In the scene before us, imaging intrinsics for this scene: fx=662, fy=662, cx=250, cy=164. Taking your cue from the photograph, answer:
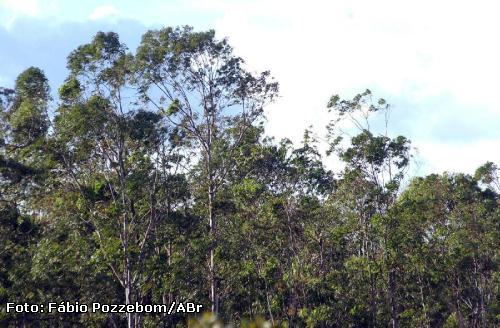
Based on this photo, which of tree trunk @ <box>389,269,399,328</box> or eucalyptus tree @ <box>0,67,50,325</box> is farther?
tree trunk @ <box>389,269,399,328</box>

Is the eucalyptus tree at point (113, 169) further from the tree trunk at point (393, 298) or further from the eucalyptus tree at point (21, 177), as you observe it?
the tree trunk at point (393, 298)

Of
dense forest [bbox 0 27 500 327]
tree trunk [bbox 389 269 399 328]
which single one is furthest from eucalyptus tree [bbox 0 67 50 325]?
tree trunk [bbox 389 269 399 328]

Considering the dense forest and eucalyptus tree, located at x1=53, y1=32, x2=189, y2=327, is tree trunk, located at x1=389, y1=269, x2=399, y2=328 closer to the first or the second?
the dense forest

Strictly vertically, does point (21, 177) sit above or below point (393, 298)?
above

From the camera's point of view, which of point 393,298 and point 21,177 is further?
point 393,298

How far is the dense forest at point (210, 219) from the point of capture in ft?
53.7

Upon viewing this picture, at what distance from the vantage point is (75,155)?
1753 cm

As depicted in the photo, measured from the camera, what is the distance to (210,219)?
66.0 ft

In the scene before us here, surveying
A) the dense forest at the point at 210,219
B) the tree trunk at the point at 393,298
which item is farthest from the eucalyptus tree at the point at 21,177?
the tree trunk at the point at 393,298

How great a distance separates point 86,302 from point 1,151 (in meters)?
4.80

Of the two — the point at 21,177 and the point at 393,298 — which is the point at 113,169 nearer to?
the point at 21,177

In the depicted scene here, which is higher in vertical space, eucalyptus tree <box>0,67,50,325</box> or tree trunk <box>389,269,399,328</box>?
eucalyptus tree <box>0,67,50,325</box>

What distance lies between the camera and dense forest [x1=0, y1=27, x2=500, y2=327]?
53.7 feet

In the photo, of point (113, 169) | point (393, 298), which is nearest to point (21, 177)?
point (113, 169)
